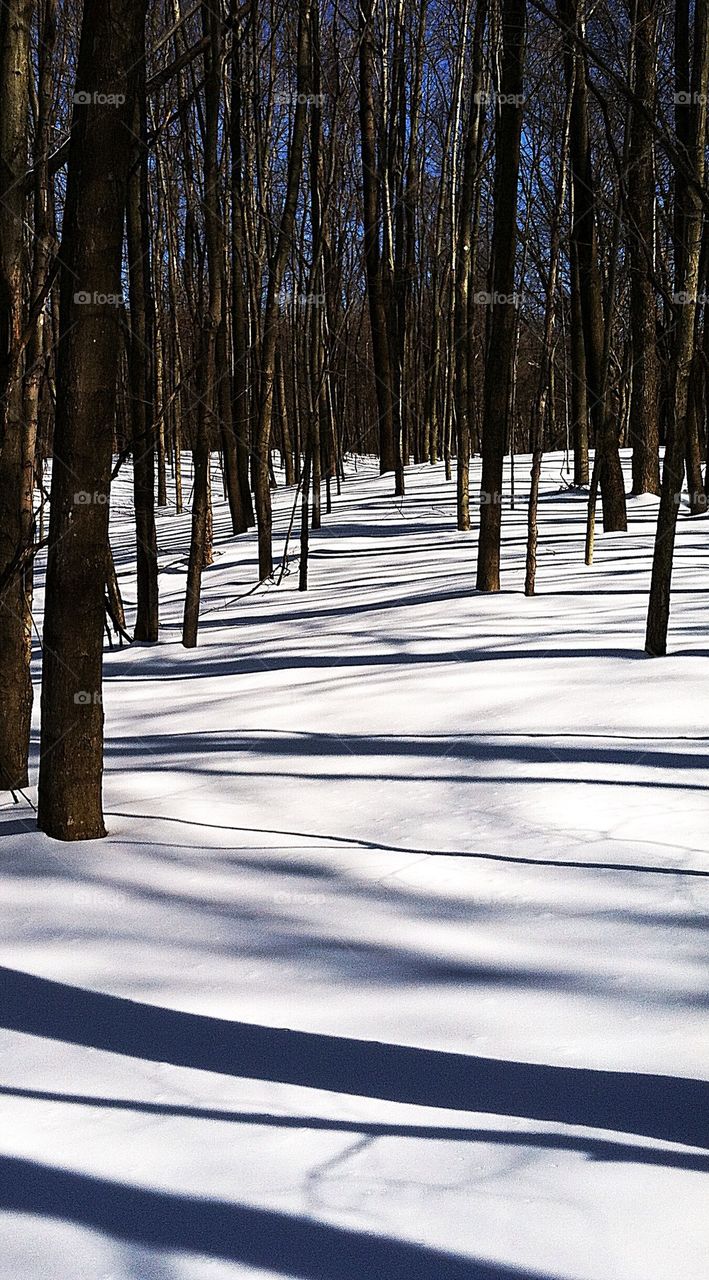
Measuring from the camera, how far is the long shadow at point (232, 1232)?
1769mm

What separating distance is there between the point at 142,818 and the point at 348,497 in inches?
528

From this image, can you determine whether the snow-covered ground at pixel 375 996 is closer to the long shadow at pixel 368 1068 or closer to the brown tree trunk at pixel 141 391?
the long shadow at pixel 368 1068

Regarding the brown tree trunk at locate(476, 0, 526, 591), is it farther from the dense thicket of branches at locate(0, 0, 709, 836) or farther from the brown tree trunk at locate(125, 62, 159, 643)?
the brown tree trunk at locate(125, 62, 159, 643)

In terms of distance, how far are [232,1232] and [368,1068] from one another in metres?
0.53

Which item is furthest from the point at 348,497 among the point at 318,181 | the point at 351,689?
the point at 351,689

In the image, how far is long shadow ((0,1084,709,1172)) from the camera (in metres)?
2.00

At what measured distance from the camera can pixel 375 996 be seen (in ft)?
8.59

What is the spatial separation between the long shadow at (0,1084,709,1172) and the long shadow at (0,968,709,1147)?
0.17ft

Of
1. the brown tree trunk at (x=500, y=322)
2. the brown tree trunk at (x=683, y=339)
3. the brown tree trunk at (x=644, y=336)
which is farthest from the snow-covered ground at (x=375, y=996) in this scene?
the brown tree trunk at (x=644, y=336)

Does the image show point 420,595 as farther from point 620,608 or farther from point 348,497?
point 348,497

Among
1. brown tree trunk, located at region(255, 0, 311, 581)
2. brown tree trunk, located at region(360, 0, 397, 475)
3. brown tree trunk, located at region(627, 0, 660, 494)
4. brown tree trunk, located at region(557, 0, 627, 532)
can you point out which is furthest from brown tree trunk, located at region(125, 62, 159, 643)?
brown tree trunk, located at region(360, 0, 397, 475)

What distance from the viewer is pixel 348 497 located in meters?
17.2

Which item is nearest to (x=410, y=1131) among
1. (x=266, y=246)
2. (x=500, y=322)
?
(x=500, y=322)

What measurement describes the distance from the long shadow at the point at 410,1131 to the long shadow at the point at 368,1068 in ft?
0.17
